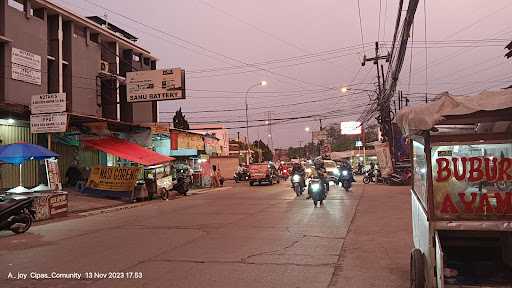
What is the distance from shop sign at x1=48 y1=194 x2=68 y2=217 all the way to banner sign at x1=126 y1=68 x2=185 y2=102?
12.3m

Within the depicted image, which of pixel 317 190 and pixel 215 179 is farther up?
pixel 317 190

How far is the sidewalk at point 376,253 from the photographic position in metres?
6.77

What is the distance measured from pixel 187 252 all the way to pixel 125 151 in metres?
17.6

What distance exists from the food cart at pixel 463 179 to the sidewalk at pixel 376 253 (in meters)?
1.13

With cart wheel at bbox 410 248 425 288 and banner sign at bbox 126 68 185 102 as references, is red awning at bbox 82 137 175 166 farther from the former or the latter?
cart wheel at bbox 410 248 425 288

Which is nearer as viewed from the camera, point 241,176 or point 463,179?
point 463,179

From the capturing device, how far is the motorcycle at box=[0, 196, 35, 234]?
12.2 meters

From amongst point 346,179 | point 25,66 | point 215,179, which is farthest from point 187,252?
point 215,179

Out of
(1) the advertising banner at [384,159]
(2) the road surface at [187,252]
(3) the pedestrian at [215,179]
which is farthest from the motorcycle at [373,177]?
(2) the road surface at [187,252]

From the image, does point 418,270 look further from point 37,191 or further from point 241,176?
point 241,176

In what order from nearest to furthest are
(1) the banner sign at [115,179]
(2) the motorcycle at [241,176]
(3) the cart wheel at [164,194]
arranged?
(1) the banner sign at [115,179]
(3) the cart wheel at [164,194]
(2) the motorcycle at [241,176]

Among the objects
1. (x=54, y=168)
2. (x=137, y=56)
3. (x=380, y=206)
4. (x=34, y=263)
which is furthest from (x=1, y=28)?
(x=380, y=206)

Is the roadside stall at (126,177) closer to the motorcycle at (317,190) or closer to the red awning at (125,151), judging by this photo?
the red awning at (125,151)

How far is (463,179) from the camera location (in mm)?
5582
